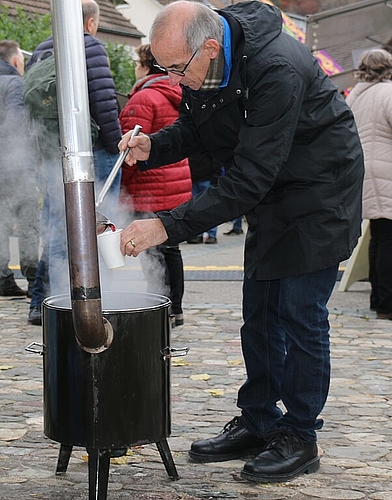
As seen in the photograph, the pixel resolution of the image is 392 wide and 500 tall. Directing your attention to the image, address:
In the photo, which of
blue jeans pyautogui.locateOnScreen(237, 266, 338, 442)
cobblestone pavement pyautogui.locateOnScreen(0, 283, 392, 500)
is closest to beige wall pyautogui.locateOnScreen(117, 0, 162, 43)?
cobblestone pavement pyautogui.locateOnScreen(0, 283, 392, 500)

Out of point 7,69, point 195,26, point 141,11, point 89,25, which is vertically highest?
point 141,11

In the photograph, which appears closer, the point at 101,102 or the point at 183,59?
the point at 183,59

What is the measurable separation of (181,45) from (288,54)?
0.40 m

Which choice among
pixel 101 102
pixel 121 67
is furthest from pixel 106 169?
pixel 121 67

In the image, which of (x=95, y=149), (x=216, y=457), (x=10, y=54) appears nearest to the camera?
(x=216, y=457)

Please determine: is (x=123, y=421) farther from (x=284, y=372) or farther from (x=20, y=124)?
(x=20, y=124)

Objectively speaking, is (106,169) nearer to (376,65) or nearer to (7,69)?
(7,69)

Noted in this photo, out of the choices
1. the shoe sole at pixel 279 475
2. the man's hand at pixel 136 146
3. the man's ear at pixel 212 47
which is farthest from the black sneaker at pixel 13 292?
the man's ear at pixel 212 47

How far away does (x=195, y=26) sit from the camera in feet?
10.7

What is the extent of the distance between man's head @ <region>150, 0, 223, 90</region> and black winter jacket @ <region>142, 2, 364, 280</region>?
116 millimetres

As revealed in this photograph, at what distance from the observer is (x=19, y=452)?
3.94m

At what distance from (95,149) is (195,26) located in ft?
11.1

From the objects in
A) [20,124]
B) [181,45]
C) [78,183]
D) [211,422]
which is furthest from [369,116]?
[78,183]

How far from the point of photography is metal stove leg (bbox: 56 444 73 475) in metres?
3.61
